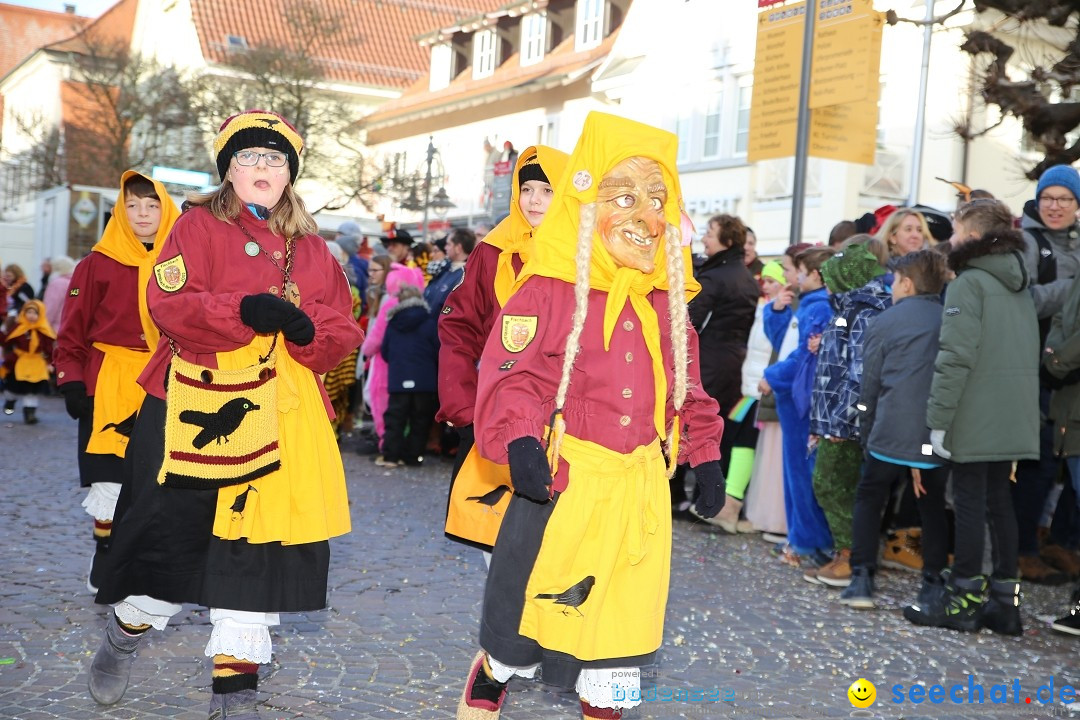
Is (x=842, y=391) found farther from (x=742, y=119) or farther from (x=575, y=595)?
(x=742, y=119)

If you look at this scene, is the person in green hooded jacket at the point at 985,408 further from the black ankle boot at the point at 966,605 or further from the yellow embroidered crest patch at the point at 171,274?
the yellow embroidered crest patch at the point at 171,274

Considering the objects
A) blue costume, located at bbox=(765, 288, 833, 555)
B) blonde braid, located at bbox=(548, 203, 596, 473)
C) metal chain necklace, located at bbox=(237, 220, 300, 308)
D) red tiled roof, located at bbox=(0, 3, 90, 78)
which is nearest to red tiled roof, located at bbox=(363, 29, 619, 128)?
blue costume, located at bbox=(765, 288, 833, 555)

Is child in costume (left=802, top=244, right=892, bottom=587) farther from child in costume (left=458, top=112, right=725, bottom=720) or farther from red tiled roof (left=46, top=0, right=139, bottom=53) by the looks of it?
red tiled roof (left=46, top=0, right=139, bottom=53)

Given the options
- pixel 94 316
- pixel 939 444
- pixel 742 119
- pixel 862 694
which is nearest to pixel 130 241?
pixel 94 316

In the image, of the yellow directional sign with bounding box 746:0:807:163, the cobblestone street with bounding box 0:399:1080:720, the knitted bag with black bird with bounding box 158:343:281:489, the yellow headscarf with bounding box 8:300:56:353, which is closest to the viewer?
the knitted bag with black bird with bounding box 158:343:281:489

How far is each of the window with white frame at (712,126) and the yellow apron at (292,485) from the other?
2322 centimetres

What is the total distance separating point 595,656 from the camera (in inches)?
152

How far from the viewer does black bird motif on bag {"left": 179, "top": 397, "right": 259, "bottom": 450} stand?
4426 millimetres

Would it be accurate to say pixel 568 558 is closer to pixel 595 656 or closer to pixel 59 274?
pixel 595 656

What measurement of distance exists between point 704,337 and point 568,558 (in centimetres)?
618

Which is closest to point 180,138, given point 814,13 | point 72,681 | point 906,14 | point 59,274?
point 59,274

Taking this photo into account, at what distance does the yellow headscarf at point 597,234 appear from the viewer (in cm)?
408

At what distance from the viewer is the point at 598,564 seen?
3.89 metres

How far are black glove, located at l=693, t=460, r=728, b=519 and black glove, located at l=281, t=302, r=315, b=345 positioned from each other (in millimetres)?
1395
